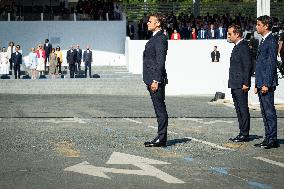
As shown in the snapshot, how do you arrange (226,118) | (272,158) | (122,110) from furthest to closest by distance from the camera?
(122,110), (226,118), (272,158)

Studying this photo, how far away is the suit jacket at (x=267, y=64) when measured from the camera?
13680 mm

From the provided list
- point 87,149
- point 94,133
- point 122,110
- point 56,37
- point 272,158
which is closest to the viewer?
point 272,158

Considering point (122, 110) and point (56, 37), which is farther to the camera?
point (56, 37)

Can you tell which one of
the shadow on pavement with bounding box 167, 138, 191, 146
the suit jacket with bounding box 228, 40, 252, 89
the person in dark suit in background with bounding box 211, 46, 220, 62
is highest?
the suit jacket with bounding box 228, 40, 252, 89

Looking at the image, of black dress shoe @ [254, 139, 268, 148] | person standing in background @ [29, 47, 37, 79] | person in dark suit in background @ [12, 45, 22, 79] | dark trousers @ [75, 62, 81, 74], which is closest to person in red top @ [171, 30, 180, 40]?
dark trousers @ [75, 62, 81, 74]

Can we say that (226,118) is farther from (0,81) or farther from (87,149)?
(0,81)

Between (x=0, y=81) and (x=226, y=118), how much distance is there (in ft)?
79.0

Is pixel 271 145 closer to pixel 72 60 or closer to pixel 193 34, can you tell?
pixel 72 60

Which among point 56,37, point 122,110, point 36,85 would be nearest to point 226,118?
point 122,110

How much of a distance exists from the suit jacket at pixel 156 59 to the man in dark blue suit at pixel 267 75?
53.5 inches

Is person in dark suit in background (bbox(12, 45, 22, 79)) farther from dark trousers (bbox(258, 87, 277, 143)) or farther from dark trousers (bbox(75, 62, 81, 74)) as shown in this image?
dark trousers (bbox(258, 87, 277, 143))

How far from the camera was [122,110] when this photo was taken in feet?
79.5

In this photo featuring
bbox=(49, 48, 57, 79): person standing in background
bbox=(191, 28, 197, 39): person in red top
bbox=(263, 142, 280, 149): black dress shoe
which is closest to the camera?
bbox=(263, 142, 280, 149): black dress shoe

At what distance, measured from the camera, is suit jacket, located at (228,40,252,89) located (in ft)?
48.5
